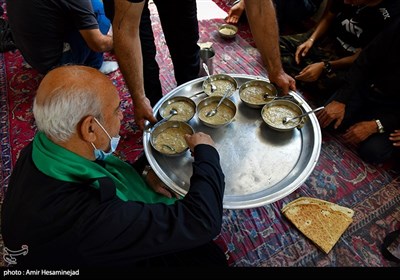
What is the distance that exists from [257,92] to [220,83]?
8.2 inches

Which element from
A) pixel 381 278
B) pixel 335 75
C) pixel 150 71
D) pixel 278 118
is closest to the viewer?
pixel 381 278

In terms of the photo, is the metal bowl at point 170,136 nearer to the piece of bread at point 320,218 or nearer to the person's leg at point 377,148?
the piece of bread at point 320,218

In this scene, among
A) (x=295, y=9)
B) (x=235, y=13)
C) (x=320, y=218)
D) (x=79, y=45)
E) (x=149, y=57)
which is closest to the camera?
(x=320, y=218)

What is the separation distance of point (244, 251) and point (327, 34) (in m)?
1.98

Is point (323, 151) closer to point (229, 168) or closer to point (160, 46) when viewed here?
point (229, 168)

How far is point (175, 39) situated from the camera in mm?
2061

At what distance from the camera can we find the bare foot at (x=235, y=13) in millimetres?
3123

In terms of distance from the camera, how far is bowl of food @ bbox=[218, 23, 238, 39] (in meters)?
2.99

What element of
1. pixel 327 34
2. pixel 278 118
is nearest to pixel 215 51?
pixel 327 34

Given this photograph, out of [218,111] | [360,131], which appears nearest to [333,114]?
[360,131]

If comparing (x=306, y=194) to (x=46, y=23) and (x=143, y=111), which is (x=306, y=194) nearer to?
(x=143, y=111)

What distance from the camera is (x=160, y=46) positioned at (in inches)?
118

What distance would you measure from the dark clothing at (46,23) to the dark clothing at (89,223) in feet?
3.85

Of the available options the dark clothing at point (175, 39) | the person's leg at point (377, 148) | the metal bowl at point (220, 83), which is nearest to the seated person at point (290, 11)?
the dark clothing at point (175, 39)
